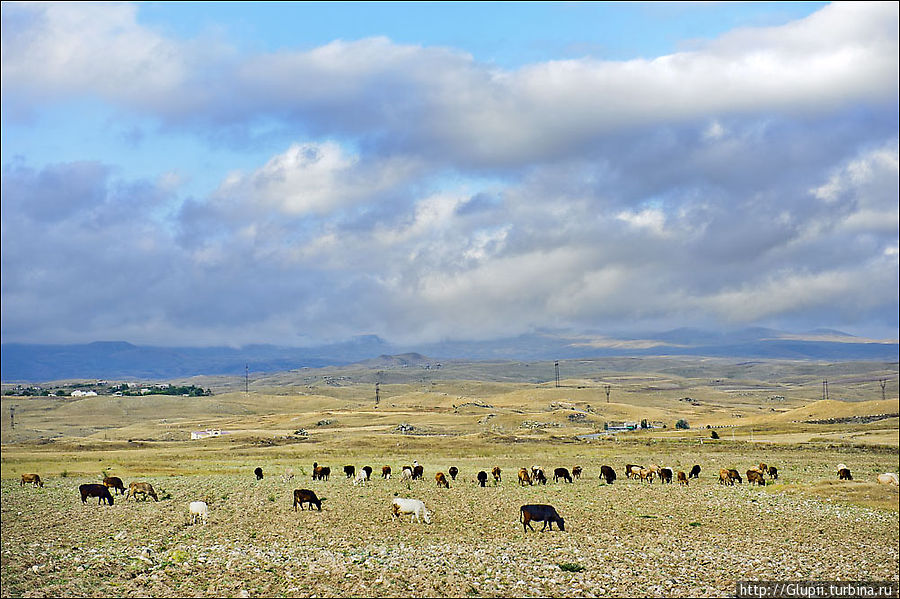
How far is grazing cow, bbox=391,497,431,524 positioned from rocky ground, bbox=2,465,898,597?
452 millimetres

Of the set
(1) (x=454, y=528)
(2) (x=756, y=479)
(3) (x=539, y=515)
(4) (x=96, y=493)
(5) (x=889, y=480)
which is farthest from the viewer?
(2) (x=756, y=479)

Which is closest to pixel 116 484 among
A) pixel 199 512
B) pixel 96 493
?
pixel 96 493

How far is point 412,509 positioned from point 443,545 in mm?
4906

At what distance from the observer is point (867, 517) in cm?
2984

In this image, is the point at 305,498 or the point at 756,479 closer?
the point at 305,498

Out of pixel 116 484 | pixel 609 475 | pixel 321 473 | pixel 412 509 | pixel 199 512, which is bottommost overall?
pixel 321 473

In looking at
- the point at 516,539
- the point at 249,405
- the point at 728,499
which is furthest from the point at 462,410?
the point at 516,539

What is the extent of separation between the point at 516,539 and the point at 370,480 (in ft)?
60.5

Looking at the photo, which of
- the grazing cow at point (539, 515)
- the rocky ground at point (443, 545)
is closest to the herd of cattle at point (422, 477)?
the grazing cow at point (539, 515)

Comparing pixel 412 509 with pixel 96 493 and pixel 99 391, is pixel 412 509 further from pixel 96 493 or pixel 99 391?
pixel 99 391

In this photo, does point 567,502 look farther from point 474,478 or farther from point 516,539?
point 474,478

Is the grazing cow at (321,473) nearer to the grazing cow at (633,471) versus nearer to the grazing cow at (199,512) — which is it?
the grazing cow at (199,512)

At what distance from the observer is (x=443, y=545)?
2312 centimetres

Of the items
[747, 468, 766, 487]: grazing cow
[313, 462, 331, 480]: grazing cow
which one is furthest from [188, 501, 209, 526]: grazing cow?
[747, 468, 766, 487]: grazing cow
